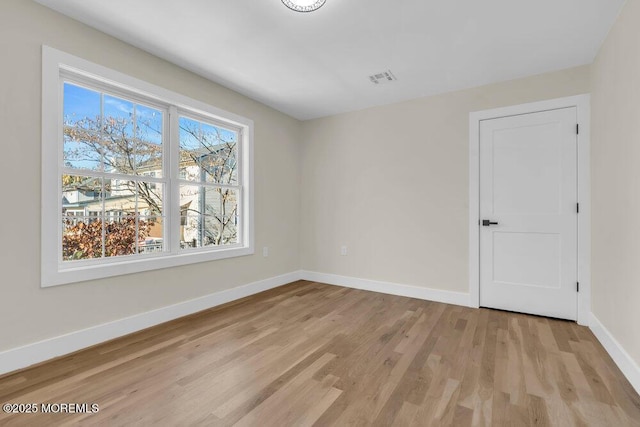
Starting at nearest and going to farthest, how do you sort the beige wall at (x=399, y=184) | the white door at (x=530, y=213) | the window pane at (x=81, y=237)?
the window pane at (x=81, y=237) < the white door at (x=530, y=213) < the beige wall at (x=399, y=184)

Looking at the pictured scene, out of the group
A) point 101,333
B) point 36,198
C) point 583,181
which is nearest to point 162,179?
point 36,198

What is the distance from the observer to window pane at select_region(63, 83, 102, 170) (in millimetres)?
2354

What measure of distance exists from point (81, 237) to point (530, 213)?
14.0 ft

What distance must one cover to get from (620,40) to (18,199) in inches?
174

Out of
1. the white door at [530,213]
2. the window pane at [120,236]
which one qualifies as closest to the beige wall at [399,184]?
the white door at [530,213]

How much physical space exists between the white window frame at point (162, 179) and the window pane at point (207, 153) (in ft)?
0.32

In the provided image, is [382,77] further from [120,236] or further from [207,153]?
[120,236]

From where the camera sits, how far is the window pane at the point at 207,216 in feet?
10.7

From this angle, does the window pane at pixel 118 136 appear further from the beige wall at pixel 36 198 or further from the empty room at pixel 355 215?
the beige wall at pixel 36 198

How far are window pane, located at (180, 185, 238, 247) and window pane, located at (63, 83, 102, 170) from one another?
0.86 meters

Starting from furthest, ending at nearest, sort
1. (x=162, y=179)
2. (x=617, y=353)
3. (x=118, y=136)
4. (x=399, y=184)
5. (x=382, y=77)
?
1. (x=399, y=184)
2. (x=382, y=77)
3. (x=162, y=179)
4. (x=118, y=136)
5. (x=617, y=353)

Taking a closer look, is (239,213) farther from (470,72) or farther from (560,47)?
(560,47)

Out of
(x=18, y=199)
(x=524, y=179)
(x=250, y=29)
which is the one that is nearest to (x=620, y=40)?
(x=524, y=179)

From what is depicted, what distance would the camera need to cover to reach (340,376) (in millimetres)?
1939
